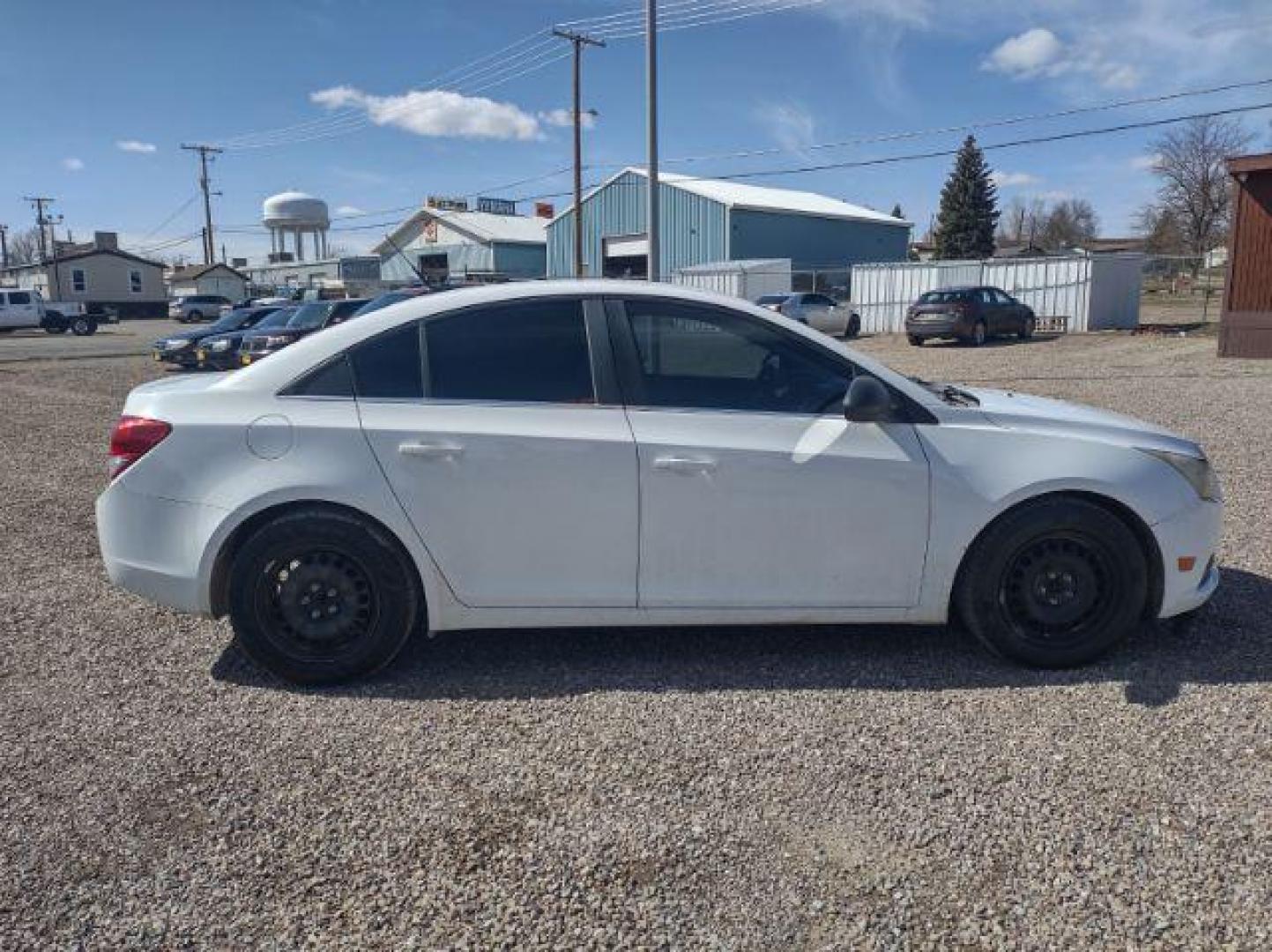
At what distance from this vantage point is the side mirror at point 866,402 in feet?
12.0

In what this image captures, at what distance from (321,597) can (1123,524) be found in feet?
10.7

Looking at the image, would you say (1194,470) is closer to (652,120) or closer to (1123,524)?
(1123,524)

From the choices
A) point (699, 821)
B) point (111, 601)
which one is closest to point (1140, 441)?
point (699, 821)

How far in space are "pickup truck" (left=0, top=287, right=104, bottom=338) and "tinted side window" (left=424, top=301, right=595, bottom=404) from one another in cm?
4615

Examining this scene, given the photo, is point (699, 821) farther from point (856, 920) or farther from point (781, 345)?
point (781, 345)

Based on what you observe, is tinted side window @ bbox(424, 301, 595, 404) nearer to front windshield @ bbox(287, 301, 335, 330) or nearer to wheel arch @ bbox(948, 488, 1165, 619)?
wheel arch @ bbox(948, 488, 1165, 619)

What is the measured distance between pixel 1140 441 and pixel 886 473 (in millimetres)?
1138

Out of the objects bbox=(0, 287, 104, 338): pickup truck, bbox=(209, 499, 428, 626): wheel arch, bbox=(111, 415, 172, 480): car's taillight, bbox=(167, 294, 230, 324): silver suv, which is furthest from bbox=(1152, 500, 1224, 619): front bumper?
bbox=(167, 294, 230, 324): silver suv

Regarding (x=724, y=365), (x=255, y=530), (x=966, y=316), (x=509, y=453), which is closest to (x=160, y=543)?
(x=255, y=530)

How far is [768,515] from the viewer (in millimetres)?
3715

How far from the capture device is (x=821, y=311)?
29297 mm

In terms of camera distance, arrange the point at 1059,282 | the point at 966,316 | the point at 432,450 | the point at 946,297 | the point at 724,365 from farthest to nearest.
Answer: the point at 1059,282
the point at 946,297
the point at 966,316
the point at 724,365
the point at 432,450

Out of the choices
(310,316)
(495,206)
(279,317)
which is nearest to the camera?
(310,316)

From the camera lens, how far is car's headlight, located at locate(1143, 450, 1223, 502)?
387 centimetres
